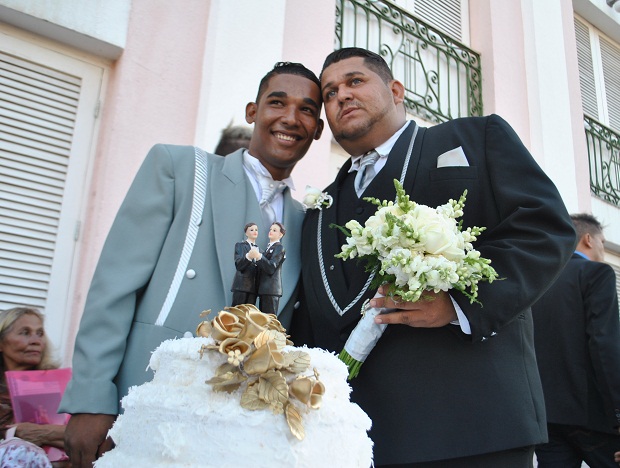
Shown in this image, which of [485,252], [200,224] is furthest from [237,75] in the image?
[485,252]

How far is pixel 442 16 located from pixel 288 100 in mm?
5321

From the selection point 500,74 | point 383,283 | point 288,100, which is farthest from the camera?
point 500,74

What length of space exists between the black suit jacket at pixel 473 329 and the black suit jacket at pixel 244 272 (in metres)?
0.42

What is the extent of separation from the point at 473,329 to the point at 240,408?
80 cm

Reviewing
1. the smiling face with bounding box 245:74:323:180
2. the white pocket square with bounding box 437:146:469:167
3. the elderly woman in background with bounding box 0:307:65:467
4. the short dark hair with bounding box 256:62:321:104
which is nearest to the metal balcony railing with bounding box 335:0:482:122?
the short dark hair with bounding box 256:62:321:104

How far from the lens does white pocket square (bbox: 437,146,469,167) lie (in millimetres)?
2215

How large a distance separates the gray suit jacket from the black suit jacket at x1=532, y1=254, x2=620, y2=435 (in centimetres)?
213

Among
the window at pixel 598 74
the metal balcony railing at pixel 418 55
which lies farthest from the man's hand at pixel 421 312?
the window at pixel 598 74

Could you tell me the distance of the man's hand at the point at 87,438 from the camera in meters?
1.89

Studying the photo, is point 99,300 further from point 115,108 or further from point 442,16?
point 442,16

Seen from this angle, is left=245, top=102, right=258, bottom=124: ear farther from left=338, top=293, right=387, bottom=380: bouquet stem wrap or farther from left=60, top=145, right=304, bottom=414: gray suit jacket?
left=338, top=293, right=387, bottom=380: bouquet stem wrap

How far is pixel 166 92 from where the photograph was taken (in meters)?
4.42

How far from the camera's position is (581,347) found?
3.69 meters

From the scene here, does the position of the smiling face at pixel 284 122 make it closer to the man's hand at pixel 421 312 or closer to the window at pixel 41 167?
the man's hand at pixel 421 312
